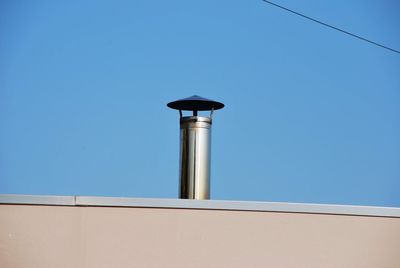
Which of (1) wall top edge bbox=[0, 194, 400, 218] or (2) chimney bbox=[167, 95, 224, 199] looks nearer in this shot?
(1) wall top edge bbox=[0, 194, 400, 218]

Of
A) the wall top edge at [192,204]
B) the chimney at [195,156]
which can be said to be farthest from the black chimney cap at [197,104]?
the wall top edge at [192,204]

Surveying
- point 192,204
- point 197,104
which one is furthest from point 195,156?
point 192,204

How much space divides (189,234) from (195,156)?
2890 millimetres

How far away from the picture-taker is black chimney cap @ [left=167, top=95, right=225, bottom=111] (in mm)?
9688

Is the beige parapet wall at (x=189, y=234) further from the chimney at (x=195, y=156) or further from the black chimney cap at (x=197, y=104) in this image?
the black chimney cap at (x=197, y=104)

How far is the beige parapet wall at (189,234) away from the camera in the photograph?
5.67 metres

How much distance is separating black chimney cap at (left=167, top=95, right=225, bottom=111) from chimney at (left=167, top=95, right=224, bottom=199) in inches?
18.7

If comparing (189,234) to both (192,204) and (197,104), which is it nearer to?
(192,204)

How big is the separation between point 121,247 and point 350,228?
1969mm

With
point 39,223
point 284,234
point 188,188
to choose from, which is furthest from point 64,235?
point 188,188

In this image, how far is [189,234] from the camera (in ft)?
19.1

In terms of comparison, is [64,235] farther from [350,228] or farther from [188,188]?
[188,188]

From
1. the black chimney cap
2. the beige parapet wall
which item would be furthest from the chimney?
the beige parapet wall

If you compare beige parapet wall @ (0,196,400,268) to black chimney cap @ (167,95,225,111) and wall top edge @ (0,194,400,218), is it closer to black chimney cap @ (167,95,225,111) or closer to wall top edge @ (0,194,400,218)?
wall top edge @ (0,194,400,218)
